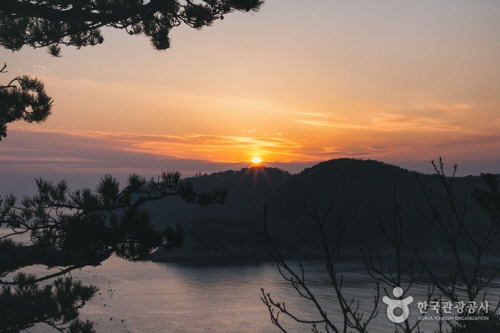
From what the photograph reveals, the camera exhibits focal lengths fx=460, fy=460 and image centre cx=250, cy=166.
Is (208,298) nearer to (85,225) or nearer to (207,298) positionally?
(207,298)

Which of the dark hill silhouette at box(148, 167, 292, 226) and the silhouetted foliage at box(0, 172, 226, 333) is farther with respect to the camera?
the dark hill silhouette at box(148, 167, 292, 226)

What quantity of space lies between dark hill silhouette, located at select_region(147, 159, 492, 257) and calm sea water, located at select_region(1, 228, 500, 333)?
17.0 m

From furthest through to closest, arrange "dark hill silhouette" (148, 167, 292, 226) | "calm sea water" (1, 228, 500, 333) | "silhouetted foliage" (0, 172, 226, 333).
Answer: "dark hill silhouette" (148, 167, 292, 226), "calm sea water" (1, 228, 500, 333), "silhouetted foliage" (0, 172, 226, 333)

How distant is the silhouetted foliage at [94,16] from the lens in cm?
813

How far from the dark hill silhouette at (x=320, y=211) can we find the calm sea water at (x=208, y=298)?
17.0 meters

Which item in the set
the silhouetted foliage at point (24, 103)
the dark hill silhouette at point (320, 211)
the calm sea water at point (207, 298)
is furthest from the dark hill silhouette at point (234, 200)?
the silhouetted foliage at point (24, 103)

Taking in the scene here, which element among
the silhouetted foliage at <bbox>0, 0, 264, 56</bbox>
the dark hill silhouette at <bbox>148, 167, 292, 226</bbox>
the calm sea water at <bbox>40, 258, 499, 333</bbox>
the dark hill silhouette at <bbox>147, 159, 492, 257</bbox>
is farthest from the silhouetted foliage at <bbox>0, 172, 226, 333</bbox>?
the dark hill silhouette at <bbox>148, 167, 292, 226</bbox>

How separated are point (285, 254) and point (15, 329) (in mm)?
103876

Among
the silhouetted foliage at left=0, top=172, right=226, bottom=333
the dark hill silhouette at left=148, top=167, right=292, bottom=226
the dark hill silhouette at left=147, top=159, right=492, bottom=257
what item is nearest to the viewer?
the silhouetted foliage at left=0, top=172, right=226, bottom=333

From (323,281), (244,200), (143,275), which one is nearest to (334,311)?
(323,281)

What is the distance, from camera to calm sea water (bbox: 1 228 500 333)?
5103 cm

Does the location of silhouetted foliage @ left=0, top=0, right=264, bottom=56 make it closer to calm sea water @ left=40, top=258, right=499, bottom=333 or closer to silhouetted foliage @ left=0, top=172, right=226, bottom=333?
silhouetted foliage @ left=0, top=172, right=226, bottom=333

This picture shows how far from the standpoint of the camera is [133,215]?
862 cm

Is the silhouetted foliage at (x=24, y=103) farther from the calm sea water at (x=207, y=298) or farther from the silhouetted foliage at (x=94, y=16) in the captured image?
the calm sea water at (x=207, y=298)
